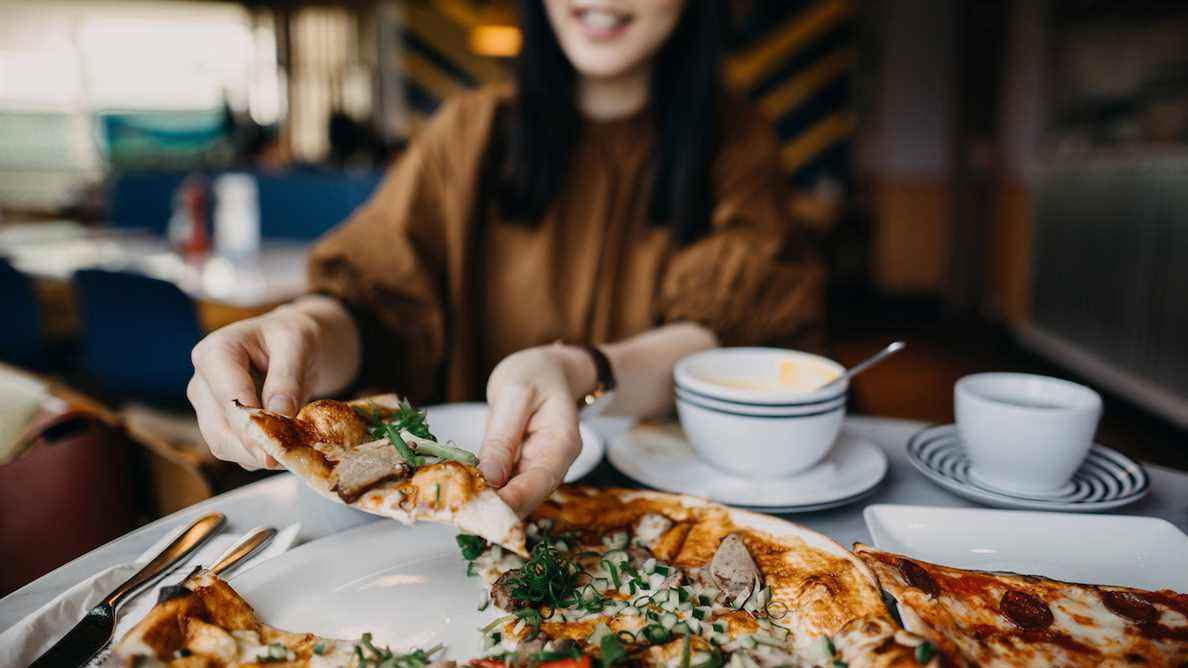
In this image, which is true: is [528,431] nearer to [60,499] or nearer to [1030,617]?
[1030,617]

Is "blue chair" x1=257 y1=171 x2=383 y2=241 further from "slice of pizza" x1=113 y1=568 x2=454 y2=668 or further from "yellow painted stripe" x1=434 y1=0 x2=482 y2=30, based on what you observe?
"yellow painted stripe" x1=434 y1=0 x2=482 y2=30

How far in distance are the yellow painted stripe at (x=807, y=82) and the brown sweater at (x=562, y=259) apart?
6747 mm

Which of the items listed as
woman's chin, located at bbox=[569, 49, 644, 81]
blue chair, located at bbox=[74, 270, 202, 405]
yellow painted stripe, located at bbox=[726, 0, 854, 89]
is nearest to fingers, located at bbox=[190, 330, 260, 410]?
woman's chin, located at bbox=[569, 49, 644, 81]

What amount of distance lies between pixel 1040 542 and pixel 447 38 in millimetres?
9918

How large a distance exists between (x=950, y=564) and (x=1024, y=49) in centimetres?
696

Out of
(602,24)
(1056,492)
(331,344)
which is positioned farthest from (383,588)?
(602,24)

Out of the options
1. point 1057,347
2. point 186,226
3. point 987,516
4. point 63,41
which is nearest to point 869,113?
point 1057,347

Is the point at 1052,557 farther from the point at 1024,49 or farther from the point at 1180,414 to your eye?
the point at 1024,49

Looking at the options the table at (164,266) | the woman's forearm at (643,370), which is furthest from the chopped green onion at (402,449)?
the table at (164,266)

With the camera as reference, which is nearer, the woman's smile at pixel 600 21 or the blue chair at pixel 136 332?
the woman's smile at pixel 600 21

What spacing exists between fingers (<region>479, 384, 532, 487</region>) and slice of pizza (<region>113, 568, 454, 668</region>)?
0.18 metres

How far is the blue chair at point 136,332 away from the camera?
2.25 m

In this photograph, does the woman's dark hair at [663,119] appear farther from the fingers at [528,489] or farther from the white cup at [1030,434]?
the fingers at [528,489]

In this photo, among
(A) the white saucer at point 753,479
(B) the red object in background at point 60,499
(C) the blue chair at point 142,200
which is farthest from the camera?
(C) the blue chair at point 142,200
